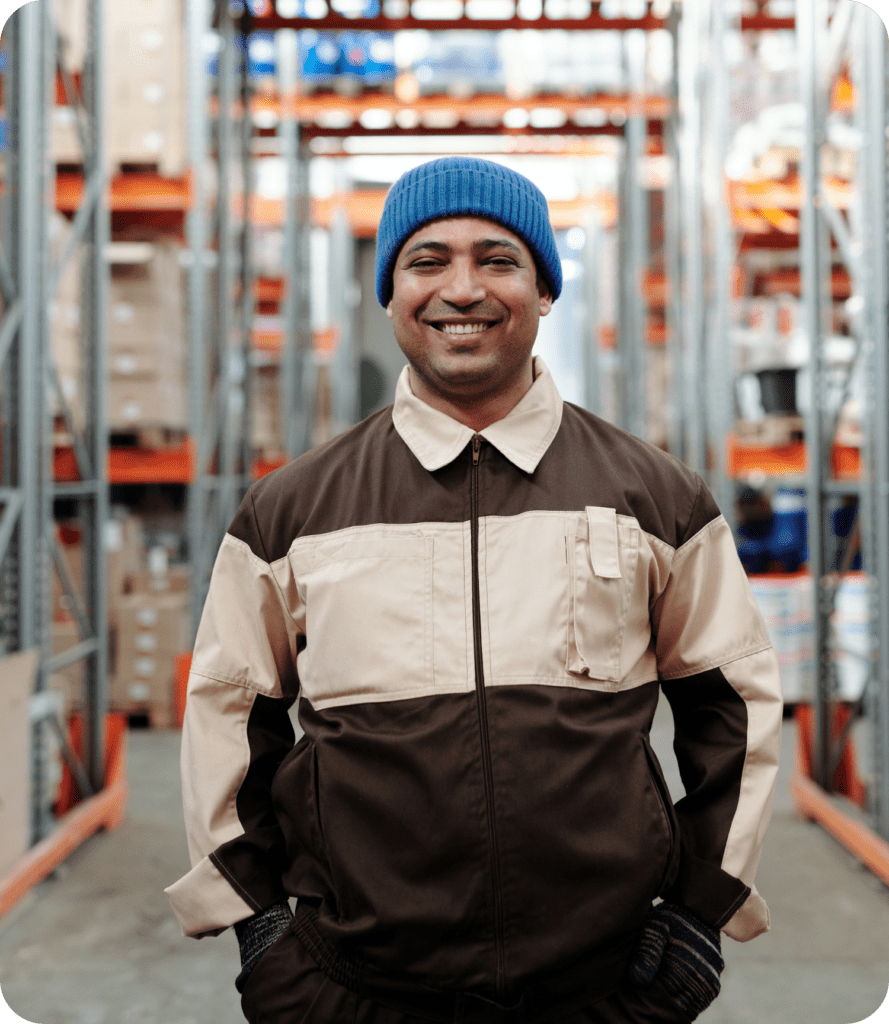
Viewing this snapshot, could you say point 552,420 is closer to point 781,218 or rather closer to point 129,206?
point 129,206

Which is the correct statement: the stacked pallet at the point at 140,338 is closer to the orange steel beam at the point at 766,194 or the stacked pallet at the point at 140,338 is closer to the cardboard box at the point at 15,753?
the cardboard box at the point at 15,753

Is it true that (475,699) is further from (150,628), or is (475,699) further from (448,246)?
(150,628)

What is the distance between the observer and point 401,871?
1.36 m

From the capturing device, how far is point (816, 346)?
445 centimetres

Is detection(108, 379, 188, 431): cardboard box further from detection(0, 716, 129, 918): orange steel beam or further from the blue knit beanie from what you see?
the blue knit beanie

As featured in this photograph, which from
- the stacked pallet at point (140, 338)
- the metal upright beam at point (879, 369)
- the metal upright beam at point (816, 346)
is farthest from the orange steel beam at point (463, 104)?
the metal upright beam at point (879, 369)

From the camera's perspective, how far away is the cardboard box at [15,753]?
323 cm

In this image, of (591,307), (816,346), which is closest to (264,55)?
(591,307)

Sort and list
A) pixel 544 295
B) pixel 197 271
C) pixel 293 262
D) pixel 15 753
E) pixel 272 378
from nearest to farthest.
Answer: pixel 544 295, pixel 15 753, pixel 197 271, pixel 293 262, pixel 272 378

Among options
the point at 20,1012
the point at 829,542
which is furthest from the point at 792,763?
the point at 20,1012

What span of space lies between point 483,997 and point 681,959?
333 mm

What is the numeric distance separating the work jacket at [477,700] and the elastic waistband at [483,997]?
22 mm

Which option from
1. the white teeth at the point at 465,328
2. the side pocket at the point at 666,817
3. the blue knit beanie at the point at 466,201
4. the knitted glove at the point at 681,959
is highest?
the blue knit beanie at the point at 466,201

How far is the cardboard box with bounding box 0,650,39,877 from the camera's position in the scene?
3234 mm
